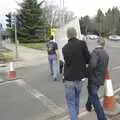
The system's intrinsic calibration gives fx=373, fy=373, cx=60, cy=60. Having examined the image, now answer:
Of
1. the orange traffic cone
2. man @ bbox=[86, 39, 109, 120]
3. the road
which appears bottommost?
the road

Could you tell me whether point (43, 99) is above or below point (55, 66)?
below

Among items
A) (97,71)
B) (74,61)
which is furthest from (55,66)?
(74,61)

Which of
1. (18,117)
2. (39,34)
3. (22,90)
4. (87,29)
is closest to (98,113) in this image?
(18,117)

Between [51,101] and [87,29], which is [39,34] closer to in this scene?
[51,101]

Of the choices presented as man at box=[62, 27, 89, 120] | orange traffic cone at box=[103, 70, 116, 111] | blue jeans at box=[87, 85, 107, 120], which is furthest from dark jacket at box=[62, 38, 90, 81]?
orange traffic cone at box=[103, 70, 116, 111]

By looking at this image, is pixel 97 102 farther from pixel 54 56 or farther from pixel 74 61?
pixel 54 56

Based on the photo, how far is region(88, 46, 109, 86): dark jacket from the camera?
6464mm

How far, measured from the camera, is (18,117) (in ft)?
27.3

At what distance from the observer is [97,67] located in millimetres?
6551

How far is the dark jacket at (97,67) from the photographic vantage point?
21.2 ft

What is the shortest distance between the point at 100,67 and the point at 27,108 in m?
3.13

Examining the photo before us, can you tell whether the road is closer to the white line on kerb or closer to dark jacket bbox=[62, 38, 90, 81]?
the white line on kerb

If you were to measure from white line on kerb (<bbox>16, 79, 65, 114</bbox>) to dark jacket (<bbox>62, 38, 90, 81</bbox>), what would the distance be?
7.95 ft

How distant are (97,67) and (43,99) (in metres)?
3.84
